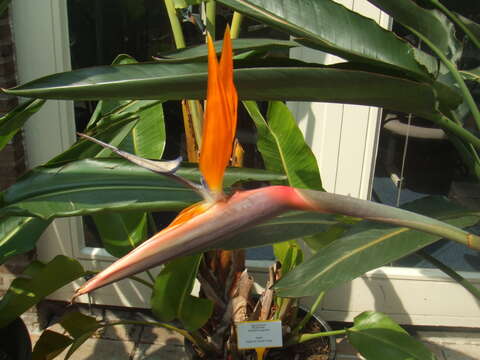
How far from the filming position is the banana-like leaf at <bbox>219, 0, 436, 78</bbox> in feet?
1.95

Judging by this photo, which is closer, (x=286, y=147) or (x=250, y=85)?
(x=250, y=85)

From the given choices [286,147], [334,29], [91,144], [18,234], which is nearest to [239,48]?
[334,29]

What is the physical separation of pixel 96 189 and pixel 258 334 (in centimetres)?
64

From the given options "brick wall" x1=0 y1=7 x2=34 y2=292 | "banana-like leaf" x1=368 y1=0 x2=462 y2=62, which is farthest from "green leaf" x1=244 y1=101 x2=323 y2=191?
"brick wall" x1=0 y1=7 x2=34 y2=292

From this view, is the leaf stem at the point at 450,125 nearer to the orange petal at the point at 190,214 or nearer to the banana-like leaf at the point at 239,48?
the banana-like leaf at the point at 239,48

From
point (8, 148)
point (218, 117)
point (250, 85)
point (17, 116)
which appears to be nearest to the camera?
point (218, 117)

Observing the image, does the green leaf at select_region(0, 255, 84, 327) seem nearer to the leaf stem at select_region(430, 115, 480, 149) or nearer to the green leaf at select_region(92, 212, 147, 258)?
the green leaf at select_region(92, 212, 147, 258)

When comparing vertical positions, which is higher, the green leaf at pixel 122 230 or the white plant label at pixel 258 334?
the green leaf at pixel 122 230

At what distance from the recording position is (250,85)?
0.53 m

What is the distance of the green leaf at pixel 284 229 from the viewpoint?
26.0 inches

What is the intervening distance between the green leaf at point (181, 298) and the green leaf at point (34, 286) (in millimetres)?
213

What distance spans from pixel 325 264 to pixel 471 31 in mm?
423

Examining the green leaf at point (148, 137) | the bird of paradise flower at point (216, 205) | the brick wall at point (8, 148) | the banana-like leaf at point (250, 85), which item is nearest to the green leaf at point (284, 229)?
the banana-like leaf at point (250, 85)

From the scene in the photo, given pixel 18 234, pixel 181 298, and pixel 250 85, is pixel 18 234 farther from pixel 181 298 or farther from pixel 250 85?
pixel 250 85
